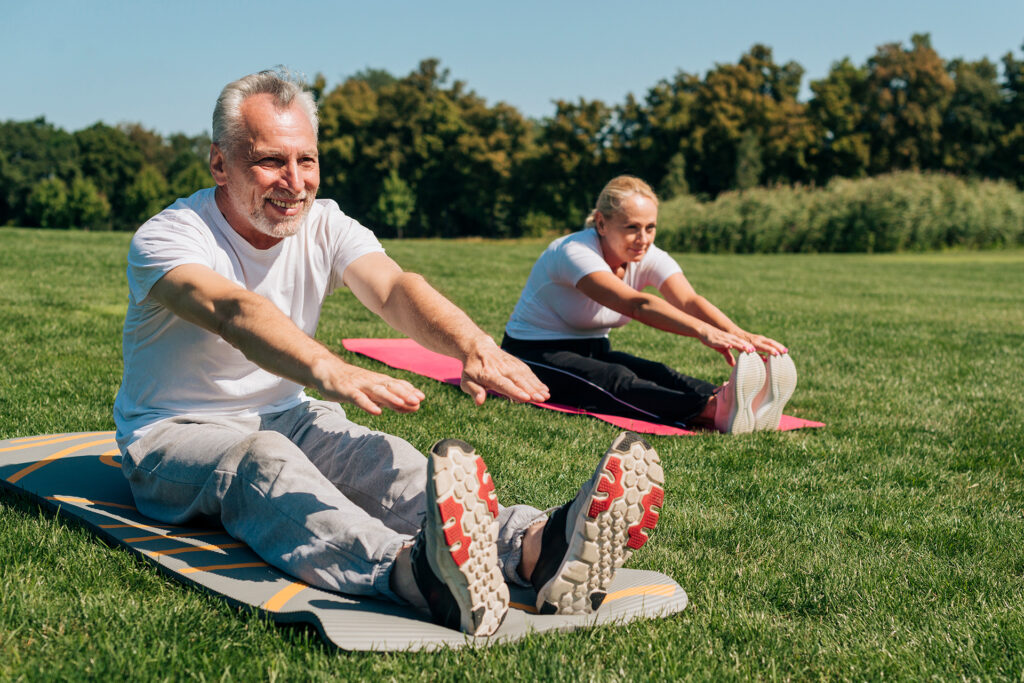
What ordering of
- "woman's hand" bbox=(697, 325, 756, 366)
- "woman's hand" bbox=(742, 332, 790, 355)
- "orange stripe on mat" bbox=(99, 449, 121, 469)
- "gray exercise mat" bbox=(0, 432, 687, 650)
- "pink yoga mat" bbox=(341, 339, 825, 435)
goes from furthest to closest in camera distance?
"pink yoga mat" bbox=(341, 339, 825, 435), "woman's hand" bbox=(742, 332, 790, 355), "woman's hand" bbox=(697, 325, 756, 366), "orange stripe on mat" bbox=(99, 449, 121, 469), "gray exercise mat" bbox=(0, 432, 687, 650)

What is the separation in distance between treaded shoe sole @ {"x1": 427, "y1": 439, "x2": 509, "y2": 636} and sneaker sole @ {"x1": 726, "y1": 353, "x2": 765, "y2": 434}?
2789 millimetres

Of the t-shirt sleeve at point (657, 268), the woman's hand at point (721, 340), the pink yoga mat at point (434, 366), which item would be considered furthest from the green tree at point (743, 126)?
the woman's hand at point (721, 340)

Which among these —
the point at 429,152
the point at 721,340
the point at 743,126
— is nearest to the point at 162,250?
the point at 721,340

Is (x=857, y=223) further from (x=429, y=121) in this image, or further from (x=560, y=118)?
(x=429, y=121)

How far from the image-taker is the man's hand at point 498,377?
2.29 meters

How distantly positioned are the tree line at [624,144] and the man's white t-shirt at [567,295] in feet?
112

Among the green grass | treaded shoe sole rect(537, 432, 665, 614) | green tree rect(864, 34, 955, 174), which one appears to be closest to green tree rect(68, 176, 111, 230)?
green tree rect(864, 34, 955, 174)

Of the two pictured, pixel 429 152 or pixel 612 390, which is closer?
pixel 612 390

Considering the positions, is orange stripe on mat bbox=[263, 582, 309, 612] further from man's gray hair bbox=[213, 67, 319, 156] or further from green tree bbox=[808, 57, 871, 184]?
green tree bbox=[808, 57, 871, 184]

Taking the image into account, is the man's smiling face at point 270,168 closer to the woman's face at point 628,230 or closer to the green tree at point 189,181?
the woman's face at point 628,230

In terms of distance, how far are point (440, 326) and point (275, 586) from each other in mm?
860

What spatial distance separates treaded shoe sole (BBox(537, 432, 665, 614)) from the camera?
7.12 ft

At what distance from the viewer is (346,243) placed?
306 centimetres

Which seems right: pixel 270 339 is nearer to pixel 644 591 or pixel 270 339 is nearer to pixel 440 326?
pixel 440 326
